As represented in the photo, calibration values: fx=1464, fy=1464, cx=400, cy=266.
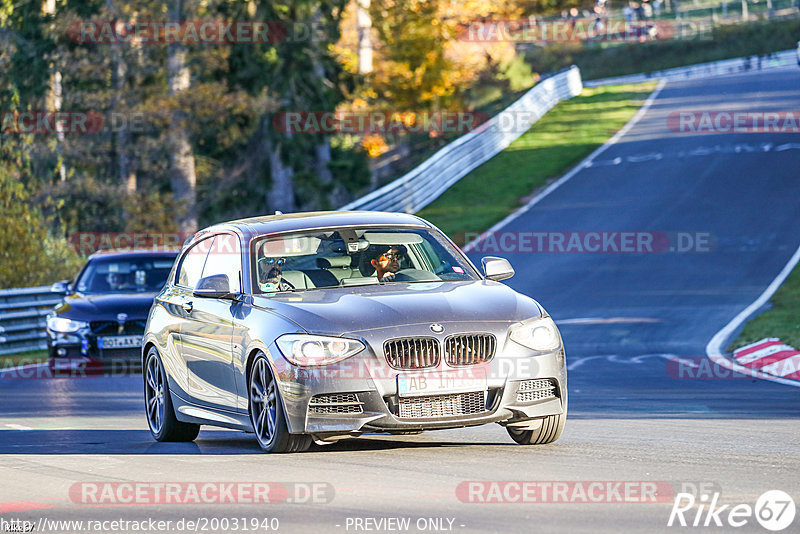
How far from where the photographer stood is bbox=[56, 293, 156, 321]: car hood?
18.1m

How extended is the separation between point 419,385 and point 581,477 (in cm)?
127

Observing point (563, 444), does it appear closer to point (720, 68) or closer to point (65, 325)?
point (65, 325)

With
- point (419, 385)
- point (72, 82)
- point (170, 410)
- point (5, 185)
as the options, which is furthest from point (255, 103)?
point (419, 385)

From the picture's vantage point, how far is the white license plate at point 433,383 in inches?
346

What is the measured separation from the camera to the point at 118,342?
18109mm

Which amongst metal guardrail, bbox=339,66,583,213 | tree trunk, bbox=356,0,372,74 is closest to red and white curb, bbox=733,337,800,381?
metal guardrail, bbox=339,66,583,213

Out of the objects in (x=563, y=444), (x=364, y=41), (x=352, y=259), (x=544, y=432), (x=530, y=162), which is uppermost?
(x=352, y=259)

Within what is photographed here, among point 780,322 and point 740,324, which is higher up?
point 780,322

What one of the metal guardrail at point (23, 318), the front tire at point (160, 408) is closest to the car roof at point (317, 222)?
the front tire at point (160, 408)

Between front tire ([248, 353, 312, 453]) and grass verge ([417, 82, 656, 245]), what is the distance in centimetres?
2314

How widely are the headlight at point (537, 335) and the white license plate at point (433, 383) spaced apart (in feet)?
1.48

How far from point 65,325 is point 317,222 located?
8805 mm

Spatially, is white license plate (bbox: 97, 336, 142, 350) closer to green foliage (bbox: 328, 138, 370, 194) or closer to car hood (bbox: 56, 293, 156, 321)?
car hood (bbox: 56, 293, 156, 321)

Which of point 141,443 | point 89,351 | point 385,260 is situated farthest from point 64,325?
point 385,260
